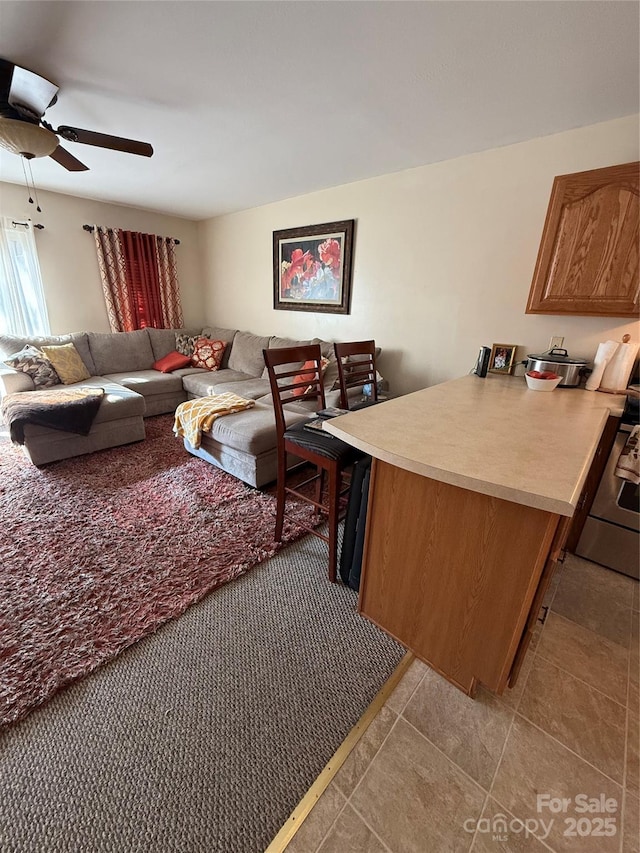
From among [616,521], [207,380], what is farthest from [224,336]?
[616,521]

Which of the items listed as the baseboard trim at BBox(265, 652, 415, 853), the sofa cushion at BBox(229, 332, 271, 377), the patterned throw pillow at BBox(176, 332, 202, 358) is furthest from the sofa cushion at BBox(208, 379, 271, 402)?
the baseboard trim at BBox(265, 652, 415, 853)

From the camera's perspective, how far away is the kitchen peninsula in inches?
36.2

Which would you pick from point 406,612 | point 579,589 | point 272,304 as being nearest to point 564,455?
point 406,612

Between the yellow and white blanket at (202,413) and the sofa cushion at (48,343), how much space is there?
1.79 m

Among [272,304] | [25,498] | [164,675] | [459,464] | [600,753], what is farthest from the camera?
[272,304]

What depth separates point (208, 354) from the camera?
4254mm

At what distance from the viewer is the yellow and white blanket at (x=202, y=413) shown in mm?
2621

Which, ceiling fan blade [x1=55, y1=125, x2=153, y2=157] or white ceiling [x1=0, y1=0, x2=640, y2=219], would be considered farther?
ceiling fan blade [x1=55, y1=125, x2=153, y2=157]

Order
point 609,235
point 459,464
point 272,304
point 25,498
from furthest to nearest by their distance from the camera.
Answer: point 272,304, point 25,498, point 609,235, point 459,464

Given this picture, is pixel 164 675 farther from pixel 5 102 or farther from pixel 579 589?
pixel 5 102

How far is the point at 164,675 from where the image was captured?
1.28 m

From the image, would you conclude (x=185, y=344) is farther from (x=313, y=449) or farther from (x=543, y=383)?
(x=543, y=383)

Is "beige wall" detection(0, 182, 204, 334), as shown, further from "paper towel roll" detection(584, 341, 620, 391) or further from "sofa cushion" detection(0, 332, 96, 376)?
"paper towel roll" detection(584, 341, 620, 391)

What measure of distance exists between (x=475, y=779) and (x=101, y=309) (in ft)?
17.3
